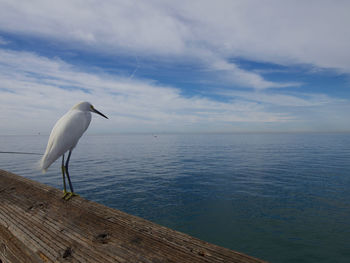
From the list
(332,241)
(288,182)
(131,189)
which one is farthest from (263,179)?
Result: (131,189)

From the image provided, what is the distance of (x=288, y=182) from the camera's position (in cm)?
1614

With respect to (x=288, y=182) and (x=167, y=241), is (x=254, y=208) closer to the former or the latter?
(x=288, y=182)

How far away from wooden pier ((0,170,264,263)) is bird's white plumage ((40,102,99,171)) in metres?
1.52

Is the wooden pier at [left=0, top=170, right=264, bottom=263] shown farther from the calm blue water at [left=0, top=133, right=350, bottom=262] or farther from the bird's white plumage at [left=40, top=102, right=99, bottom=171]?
the calm blue water at [left=0, top=133, right=350, bottom=262]

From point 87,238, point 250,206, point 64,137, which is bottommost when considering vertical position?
point 250,206

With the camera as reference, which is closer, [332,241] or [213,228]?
[332,241]

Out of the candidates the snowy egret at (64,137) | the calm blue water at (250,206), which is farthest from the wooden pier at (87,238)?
the calm blue water at (250,206)

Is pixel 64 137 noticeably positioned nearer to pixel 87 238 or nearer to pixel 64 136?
pixel 64 136

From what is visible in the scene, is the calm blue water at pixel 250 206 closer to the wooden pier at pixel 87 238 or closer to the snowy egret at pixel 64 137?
the snowy egret at pixel 64 137

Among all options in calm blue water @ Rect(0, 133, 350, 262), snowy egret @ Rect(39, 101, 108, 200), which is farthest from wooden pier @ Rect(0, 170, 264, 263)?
calm blue water @ Rect(0, 133, 350, 262)

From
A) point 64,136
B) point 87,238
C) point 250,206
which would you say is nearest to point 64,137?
point 64,136

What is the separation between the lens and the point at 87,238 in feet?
6.16

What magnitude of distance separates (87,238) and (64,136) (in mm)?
3089

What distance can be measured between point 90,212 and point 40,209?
0.78m
